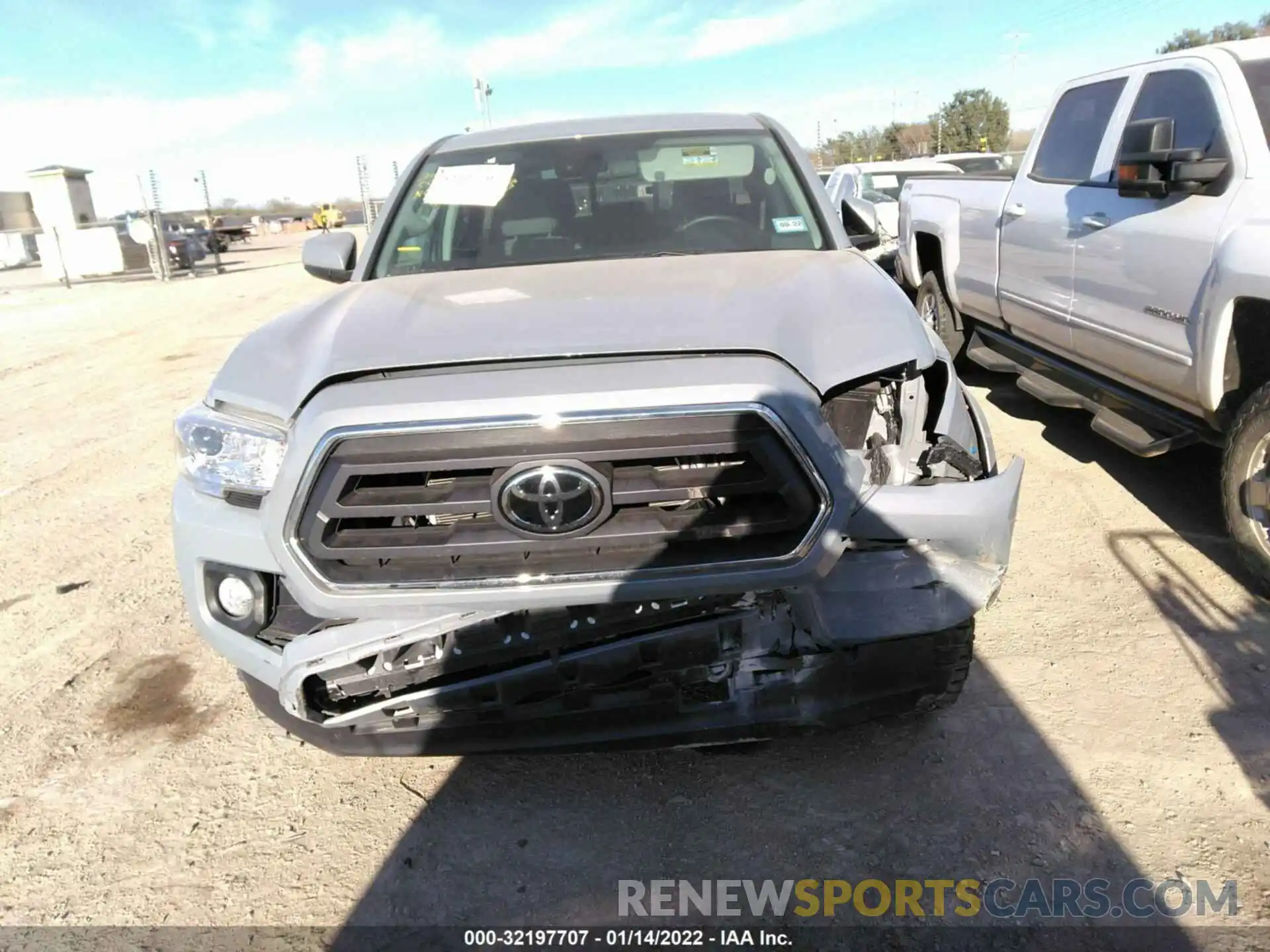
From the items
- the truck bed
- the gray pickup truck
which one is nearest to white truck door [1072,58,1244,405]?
the truck bed

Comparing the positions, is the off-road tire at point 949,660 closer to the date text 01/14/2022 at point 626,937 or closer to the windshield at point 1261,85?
the date text 01/14/2022 at point 626,937

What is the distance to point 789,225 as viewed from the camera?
3480 millimetres

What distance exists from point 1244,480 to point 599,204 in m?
2.70

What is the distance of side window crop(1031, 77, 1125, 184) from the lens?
16.0 ft

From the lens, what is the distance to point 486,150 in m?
3.92

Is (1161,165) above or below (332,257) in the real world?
above

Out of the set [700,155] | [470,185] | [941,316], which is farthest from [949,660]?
[941,316]

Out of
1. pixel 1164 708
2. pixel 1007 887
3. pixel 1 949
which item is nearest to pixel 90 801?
pixel 1 949

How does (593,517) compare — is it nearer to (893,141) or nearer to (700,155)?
(700,155)

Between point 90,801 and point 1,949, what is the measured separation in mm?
567

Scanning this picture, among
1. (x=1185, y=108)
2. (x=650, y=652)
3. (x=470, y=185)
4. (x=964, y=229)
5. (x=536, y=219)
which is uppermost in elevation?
(x=1185, y=108)

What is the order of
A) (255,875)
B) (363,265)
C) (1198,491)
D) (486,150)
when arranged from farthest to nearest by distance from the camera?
(1198,491) → (486,150) → (363,265) → (255,875)

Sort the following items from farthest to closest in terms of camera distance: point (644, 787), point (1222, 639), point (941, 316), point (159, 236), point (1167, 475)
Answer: point (159, 236) < point (941, 316) < point (1167, 475) < point (1222, 639) < point (644, 787)

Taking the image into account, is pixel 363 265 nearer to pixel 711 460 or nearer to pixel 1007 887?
pixel 711 460
